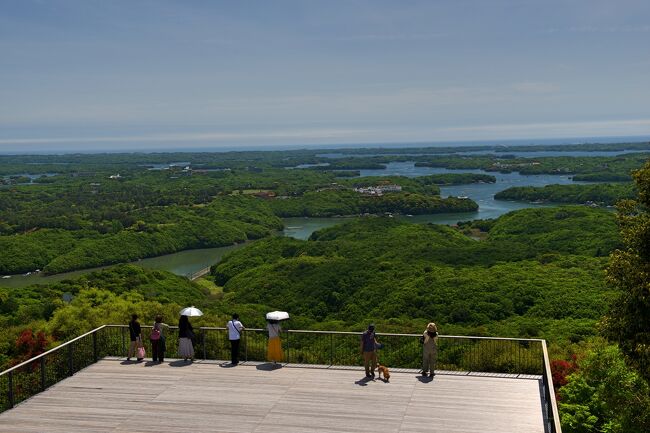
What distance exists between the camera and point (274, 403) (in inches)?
527

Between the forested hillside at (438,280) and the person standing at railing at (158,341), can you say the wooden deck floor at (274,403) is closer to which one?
the person standing at railing at (158,341)

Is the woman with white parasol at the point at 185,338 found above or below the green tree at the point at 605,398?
above

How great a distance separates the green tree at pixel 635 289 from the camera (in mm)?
12148

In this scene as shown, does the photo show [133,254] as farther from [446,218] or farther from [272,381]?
[272,381]

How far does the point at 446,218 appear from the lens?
474 ft

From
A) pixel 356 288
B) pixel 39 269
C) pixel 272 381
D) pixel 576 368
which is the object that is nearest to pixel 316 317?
pixel 356 288

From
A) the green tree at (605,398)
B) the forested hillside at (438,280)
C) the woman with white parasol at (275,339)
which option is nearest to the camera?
the green tree at (605,398)

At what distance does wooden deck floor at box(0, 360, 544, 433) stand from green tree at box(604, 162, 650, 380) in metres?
2.17

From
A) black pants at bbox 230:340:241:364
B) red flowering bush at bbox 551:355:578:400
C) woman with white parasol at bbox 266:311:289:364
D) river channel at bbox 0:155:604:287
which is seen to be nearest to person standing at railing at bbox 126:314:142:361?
black pants at bbox 230:340:241:364

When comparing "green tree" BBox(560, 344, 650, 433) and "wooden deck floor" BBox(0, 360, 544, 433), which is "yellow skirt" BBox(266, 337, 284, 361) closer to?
"wooden deck floor" BBox(0, 360, 544, 433)

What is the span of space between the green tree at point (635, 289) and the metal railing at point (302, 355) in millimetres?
1641

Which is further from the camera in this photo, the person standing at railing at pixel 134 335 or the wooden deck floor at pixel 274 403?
the person standing at railing at pixel 134 335

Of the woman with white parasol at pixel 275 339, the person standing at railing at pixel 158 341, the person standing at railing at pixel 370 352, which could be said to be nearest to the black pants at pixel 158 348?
the person standing at railing at pixel 158 341

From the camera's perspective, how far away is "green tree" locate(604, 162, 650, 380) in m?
12.1
